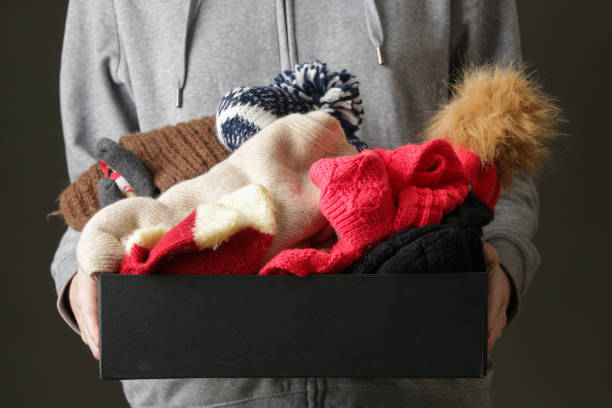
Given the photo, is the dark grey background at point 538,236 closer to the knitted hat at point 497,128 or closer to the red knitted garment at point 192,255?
the knitted hat at point 497,128

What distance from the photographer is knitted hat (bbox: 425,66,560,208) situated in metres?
0.47

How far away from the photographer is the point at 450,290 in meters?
0.38

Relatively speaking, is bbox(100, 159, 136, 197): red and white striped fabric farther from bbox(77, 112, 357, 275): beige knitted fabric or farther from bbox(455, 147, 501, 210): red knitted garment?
bbox(455, 147, 501, 210): red knitted garment

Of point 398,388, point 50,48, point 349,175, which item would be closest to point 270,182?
point 349,175

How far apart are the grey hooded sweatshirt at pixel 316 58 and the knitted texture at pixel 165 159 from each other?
135 millimetres

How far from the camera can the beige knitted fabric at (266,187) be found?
15.3 inches

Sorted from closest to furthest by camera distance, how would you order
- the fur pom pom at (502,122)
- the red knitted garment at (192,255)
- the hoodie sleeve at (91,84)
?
the red knitted garment at (192,255) < the fur pom pom at (502,122) < the hoodie sleeve at (91,84)

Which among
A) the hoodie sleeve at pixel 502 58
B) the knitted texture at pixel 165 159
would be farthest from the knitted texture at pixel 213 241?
the hoodie sleeve at pixel 502 58

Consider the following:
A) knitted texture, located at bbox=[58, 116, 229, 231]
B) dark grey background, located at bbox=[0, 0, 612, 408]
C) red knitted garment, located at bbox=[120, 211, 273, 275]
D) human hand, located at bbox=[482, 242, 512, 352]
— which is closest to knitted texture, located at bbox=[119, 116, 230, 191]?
knitted texture, located at bbox=[58, 116, 229, 231]

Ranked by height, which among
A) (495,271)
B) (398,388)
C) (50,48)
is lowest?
(398,388)

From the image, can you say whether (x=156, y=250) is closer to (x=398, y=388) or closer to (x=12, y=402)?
(x=398, y=388)

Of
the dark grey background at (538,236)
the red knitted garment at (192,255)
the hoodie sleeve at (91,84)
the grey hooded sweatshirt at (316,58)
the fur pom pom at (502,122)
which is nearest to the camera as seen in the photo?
the red knitted garment at (192,255)

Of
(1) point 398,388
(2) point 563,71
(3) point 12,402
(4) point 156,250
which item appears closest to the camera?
(4) point 156,250

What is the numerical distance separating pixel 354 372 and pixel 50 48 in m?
1.05
